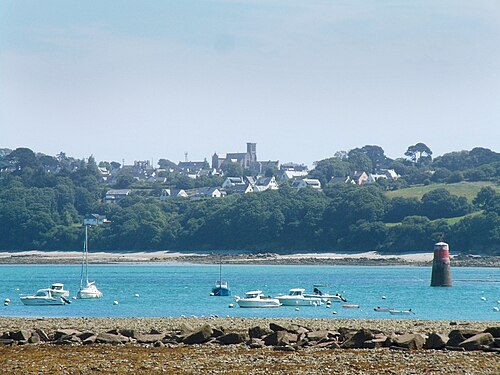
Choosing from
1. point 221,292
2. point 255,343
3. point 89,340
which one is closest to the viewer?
point 255,343

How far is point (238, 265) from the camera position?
5714 inches

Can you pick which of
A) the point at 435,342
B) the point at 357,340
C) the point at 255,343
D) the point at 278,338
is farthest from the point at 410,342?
the point at 255,343

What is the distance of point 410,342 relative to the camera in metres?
29.2

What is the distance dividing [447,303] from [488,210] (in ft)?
259

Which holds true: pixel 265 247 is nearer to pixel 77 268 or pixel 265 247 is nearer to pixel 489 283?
pixel 77 268

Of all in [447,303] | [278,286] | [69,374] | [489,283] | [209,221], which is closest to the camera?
[69,374]

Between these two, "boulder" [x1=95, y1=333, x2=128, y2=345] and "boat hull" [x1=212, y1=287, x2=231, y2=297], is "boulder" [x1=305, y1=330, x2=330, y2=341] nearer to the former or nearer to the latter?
"boulder" [x1=95, y1=333, x2=128, y2=345]

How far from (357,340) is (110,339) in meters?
Answer: 6.72

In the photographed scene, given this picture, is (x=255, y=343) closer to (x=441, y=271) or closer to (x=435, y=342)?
(x=435, y=342)

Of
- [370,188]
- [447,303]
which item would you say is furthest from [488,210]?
[447,303]

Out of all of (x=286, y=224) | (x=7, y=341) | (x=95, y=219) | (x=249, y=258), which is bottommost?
(x=7, y=341)

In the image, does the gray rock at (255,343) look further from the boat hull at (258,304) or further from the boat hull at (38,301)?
the boat hull at (38,301)

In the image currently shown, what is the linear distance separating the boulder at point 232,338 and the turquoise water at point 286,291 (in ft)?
79.7

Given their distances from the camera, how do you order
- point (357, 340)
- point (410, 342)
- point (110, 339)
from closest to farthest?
1. point (410, 342)
2. point (357, 340)
3. point (110, 339)
